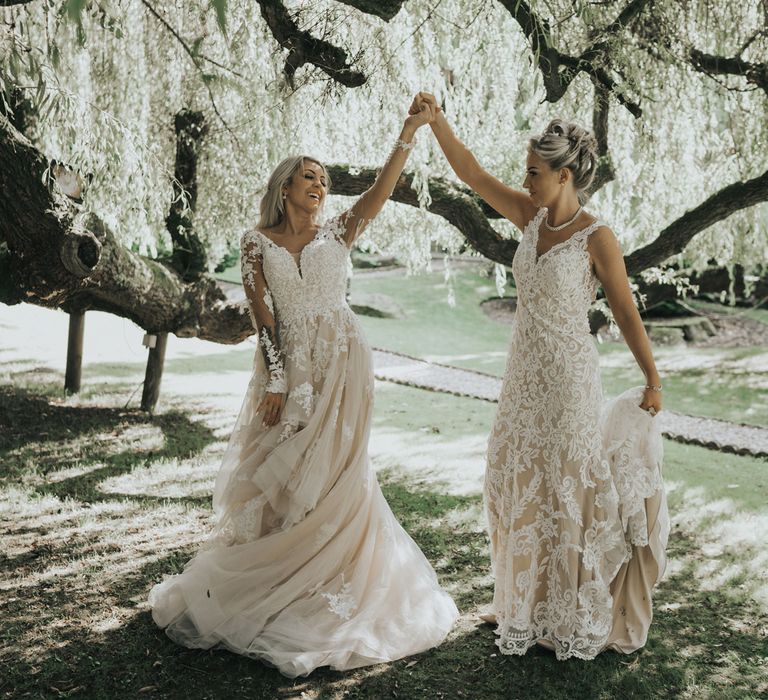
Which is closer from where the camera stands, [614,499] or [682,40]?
[614,499]

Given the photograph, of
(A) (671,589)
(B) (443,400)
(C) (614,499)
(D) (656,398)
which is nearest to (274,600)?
(C) (614,499)

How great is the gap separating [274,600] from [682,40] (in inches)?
154

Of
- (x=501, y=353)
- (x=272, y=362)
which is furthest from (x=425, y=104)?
(x=501, y=353)

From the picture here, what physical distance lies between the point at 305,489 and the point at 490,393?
729 cm

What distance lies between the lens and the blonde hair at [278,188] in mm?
3498

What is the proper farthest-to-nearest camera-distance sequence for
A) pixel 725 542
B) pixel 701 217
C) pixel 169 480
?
pixel 169 480 < pixel 701 217 < pixel 725 542

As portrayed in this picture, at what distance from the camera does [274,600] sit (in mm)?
3223

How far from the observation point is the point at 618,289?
3105 mm

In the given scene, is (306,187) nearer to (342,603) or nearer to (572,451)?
(572,451)

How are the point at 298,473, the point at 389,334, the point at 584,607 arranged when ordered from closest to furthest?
the point at 584,607 → the point at 298,473 → the point at 389,334

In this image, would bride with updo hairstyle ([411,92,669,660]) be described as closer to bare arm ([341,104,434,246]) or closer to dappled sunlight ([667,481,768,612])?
bare arm ([341,104,434,246])

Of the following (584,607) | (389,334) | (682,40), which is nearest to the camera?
(584,607)

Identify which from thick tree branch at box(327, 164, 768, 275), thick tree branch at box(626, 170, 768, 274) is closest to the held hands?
thick tree branch at box(327, 164, 768, 275)

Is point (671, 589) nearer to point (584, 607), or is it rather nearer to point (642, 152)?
point (584, 607)
